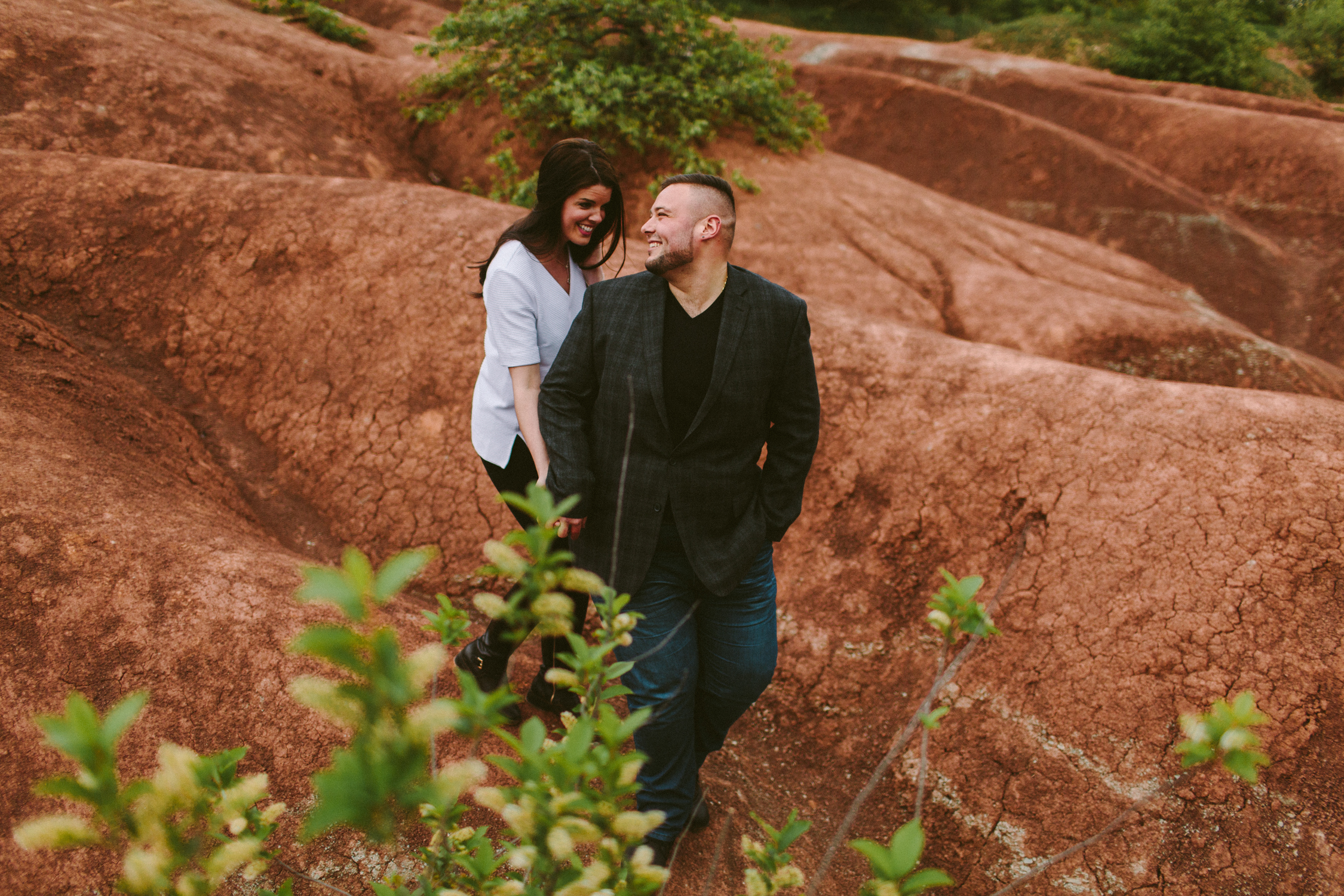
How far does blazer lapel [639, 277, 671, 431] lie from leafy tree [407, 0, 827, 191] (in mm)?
4721

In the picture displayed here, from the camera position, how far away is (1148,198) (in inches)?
362

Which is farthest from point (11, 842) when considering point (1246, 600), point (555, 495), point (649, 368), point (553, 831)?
point (1246, 600)

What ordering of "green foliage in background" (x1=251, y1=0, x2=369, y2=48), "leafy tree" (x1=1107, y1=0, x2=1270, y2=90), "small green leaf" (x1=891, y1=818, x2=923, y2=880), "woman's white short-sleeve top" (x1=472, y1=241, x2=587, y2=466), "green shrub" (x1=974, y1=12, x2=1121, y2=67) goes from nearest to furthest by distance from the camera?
"small green leaf" (x1=891, y1=818, x2=923, y2=880)
"woman's white short-sleeve top" (x1=472, y1=241, x2=587, y2=466)
"green foliage in background" (x1=251, y1=0, x2=369, y2=48)
"leafy tree" (x1=1107, y1=0, x2=1270, y2=90)
"green shrub" (x1=974, y1=12, x2=1121, y2=67)

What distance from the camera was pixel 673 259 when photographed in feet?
5.94

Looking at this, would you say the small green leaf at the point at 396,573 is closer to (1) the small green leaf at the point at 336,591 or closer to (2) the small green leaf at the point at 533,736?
(1) the small green leaf at the point at 336,591

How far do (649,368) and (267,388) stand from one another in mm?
3090

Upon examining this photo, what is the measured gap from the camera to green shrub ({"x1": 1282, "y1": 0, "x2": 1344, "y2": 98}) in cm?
1505

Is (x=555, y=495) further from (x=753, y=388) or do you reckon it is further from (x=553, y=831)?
(x=553, y=831)

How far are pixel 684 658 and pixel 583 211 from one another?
133 cm

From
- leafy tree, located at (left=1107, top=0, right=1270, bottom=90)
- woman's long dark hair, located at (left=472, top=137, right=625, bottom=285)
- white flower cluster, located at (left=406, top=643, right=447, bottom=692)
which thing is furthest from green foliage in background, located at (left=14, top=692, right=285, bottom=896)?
leafy tree, located at (left=1107, top=0, right=1270, bottom=90)

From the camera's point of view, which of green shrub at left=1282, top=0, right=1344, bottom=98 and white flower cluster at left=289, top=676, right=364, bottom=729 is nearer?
white flower cluster at left=289, top=676, right=364, bottom=729

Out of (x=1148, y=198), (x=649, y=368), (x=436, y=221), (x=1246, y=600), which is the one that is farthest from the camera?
(x=1148, y=198)

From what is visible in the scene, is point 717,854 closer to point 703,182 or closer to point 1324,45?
point 703,182

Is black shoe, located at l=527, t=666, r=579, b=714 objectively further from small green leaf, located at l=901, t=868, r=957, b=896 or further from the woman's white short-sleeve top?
small green leaf, located at l=901, t=868, r=957, b=896
